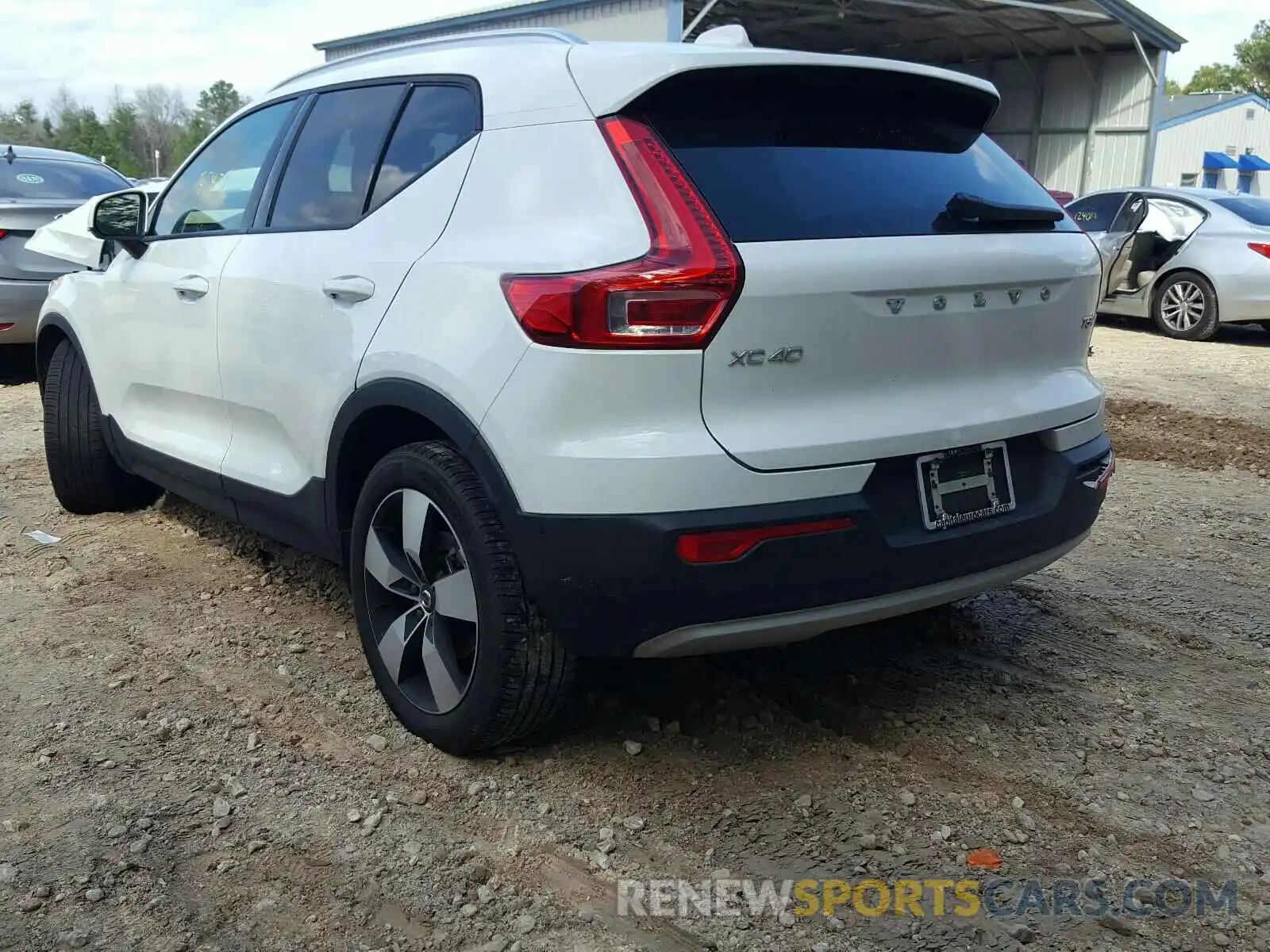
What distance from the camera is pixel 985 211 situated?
2984mm

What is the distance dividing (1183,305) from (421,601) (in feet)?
34.6

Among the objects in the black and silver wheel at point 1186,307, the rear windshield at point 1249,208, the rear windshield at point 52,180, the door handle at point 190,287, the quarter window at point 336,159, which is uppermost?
the quarter window at point 336,159

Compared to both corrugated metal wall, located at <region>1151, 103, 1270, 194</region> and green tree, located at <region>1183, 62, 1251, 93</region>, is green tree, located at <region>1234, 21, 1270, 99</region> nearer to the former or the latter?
green tree, located at <region>1183, 62, 1251, 93</region>

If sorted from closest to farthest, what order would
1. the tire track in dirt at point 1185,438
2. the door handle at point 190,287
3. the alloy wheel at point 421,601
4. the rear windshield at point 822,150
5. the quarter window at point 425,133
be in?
the rear windshield at point 822,150, the alloy wheel at point 421,601, the quarter window at point 425,133, the door handle at point 190,287, the tire track in dirt at point 1185,438

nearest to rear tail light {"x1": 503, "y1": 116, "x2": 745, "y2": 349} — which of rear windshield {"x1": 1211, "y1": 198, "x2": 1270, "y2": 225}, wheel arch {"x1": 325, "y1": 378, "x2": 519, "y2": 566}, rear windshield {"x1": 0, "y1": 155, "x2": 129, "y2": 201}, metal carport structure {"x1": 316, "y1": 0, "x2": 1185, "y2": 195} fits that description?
wheel arch {"x1": 325, "y1": 378, "x2": 519, "y2": 566}

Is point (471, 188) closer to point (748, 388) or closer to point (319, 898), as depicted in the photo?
point (748, 388)

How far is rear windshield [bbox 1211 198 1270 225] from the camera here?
11445 millimetres

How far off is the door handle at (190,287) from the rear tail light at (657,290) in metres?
1.78

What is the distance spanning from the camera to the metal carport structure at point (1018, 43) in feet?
73.1

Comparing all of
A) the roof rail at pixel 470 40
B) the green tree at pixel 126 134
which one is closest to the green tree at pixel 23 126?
the green tree at pixel 126 134

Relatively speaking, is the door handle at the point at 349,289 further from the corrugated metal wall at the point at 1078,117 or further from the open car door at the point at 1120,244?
the corrugated metal wall at the point at 1078,117

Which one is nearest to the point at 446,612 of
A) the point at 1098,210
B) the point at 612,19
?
the point at 1098,210

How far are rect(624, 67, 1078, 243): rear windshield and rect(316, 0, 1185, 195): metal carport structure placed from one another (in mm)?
17840
